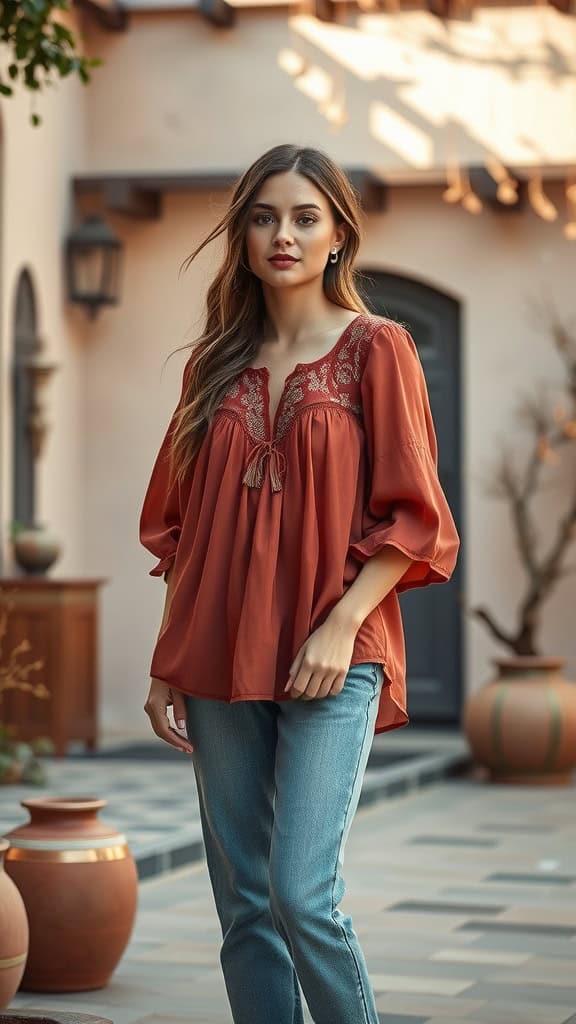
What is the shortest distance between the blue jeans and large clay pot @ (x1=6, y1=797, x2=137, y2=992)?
1443 millimetres

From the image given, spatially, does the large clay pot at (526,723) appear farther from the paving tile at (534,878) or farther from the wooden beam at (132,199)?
the wooden beam at (132,199)

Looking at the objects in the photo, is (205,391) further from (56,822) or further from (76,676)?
(76,676)

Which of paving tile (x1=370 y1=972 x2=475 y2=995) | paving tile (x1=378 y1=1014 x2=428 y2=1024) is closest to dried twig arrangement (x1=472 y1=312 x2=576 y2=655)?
paving tile (x1=370 y1=972 x2=475 y2=995)

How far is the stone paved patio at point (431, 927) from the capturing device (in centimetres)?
418

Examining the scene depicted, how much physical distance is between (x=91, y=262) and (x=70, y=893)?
709 centimetres

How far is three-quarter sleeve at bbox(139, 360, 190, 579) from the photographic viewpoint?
3.01 meters

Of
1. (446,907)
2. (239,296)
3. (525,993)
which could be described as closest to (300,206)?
(239,296)

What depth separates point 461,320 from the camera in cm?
1120

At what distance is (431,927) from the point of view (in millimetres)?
5309

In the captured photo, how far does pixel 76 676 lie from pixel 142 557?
6.17ft

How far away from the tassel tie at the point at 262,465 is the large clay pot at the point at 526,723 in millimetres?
6286

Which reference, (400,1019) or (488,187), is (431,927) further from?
(488,187)

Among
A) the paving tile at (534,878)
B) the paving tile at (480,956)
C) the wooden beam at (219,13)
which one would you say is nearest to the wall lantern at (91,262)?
the wooden beam at (219,13)

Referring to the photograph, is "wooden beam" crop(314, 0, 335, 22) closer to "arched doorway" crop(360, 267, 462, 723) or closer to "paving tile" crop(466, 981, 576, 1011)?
"arched doorway" crop(360, 267, 462, 723)
